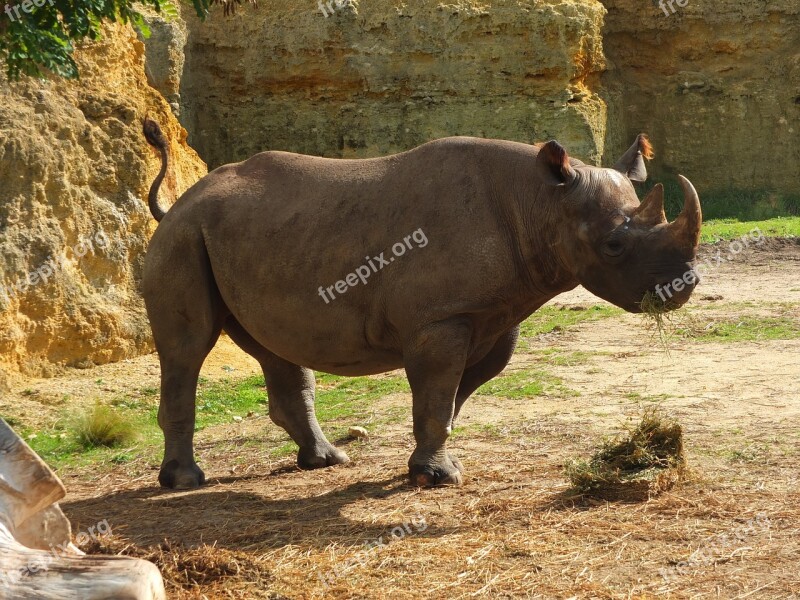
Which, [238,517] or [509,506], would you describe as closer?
[509,506]

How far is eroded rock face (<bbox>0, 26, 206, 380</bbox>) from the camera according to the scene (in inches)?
427

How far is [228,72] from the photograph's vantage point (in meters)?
21.7

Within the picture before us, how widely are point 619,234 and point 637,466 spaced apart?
1387 mm

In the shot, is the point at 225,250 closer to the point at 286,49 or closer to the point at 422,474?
the point at 422,474

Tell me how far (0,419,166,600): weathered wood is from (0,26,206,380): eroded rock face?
617 centimetres

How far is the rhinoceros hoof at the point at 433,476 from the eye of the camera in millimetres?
6973

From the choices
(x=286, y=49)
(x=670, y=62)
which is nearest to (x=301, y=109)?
(x=286, y=49)

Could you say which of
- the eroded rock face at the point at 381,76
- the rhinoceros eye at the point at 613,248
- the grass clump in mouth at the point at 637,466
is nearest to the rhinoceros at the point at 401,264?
the rhinoceros eye at the point at 613,248

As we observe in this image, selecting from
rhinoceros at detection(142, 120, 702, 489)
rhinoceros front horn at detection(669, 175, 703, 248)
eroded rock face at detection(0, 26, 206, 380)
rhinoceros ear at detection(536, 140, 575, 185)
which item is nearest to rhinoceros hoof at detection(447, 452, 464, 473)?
rhinoceros at detection(142, 120, 702, 489)

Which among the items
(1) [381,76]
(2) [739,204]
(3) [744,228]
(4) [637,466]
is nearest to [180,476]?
(4) [637,466]

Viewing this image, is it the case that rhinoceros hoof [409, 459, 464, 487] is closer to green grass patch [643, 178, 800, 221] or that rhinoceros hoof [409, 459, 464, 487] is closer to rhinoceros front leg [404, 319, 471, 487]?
rhinoceros front leg [404, 319, 471, 487]

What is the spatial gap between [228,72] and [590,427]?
15175 millimetres

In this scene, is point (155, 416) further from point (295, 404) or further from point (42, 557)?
point (42, 557)

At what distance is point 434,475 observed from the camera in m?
6.98
